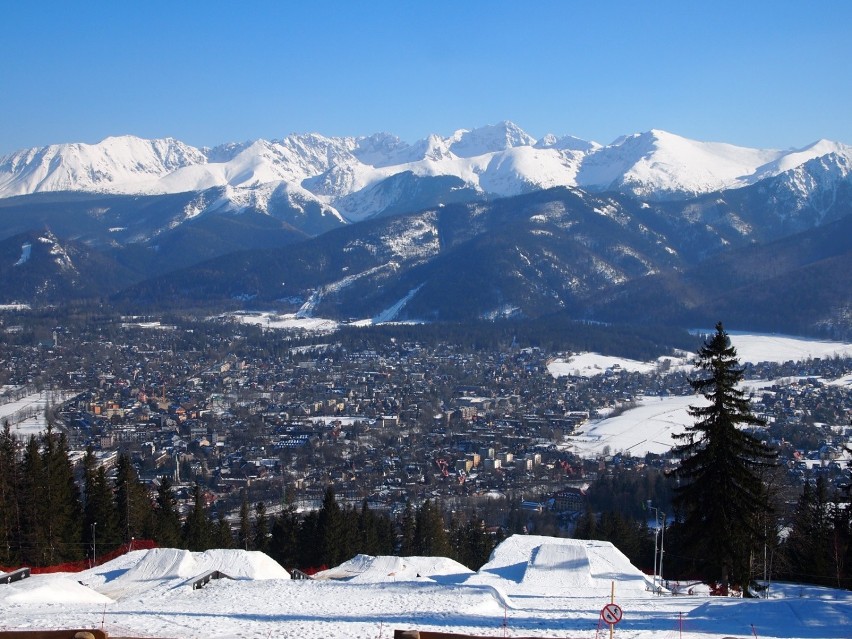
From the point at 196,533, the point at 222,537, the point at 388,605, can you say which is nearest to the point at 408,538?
the point at 222,537

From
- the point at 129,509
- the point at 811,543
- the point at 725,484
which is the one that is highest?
the point at 725,484

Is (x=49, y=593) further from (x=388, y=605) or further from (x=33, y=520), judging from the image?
(x=33, y=520)

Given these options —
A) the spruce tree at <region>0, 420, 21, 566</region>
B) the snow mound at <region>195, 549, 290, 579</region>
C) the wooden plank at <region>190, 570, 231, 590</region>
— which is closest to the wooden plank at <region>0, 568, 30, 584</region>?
the snow mound at <region>195, 549, 290, 579</region>

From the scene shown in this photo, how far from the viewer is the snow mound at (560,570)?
80.2 feet

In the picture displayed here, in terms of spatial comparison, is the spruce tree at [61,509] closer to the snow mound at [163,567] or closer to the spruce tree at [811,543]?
the snow mound at [163,567]

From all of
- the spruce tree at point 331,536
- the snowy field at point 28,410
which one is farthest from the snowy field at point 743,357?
the spruce tree at point 331,536

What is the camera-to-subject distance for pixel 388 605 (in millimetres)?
19891

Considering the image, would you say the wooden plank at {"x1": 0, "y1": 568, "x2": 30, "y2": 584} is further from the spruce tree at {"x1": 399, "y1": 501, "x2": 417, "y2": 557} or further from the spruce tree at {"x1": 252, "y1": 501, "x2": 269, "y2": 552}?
the spruce tree at {"x1": 399, "y1": 501, "x2": 417, "y2": 557}

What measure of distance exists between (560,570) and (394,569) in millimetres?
4598

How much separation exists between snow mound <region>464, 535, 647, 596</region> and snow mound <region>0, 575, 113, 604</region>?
29.1 feet

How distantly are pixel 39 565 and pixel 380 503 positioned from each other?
2261 cm

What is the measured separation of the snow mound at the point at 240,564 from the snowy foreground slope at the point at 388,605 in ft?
0.13

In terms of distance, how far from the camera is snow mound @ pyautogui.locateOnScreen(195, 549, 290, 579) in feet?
83.8

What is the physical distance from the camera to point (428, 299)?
504 feet
